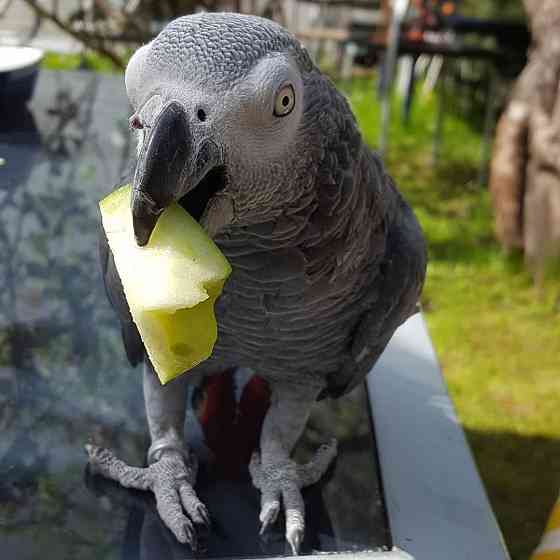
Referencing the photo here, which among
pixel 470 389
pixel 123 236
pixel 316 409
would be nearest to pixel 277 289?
pixel 123 236

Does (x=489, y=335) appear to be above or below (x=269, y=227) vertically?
below

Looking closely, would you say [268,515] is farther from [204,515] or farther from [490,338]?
[490,338]

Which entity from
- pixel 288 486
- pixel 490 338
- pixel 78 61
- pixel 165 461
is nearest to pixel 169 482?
pixel 165 461

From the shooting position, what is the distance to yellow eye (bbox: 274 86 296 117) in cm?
63

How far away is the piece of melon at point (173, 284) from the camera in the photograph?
63 centimetres

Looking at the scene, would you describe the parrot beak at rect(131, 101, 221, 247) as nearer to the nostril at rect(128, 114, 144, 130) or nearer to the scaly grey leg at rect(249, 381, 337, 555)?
the nostril at rect(128, 114, 144, 130)

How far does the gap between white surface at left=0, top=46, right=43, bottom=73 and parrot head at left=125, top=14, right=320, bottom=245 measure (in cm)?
129

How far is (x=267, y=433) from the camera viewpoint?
101cm

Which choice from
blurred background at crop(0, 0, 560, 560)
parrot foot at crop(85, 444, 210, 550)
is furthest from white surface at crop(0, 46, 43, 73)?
parrot foot at crop(85, 444, 210, 550)

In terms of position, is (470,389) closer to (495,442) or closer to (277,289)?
(495,442)

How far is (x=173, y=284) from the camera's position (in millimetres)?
634

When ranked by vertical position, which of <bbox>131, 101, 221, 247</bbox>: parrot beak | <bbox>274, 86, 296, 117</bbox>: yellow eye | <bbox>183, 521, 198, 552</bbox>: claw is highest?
<bbox>274, 86, 296, 117</bbox>: yellow eye

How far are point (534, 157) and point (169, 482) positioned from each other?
1975 mm

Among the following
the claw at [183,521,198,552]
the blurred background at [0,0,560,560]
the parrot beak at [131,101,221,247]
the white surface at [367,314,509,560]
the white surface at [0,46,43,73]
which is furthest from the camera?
the blurred background at [0,0,560,560]
